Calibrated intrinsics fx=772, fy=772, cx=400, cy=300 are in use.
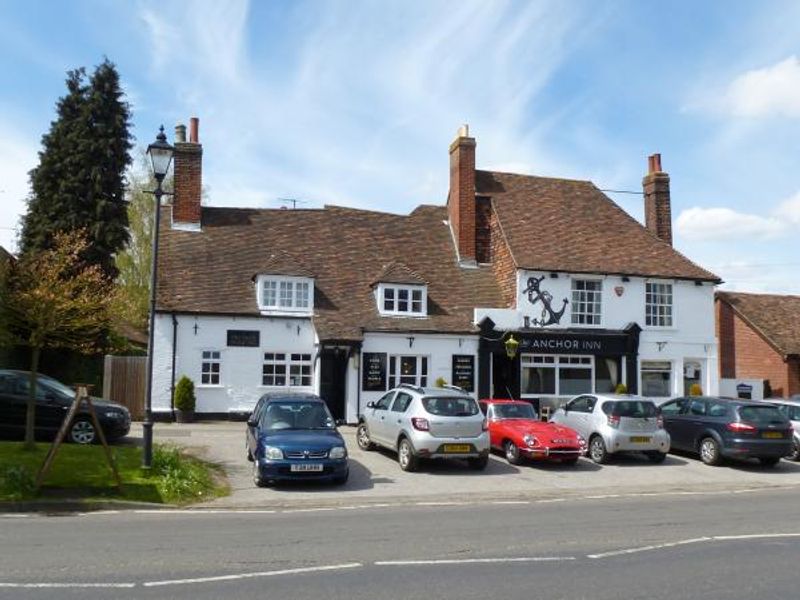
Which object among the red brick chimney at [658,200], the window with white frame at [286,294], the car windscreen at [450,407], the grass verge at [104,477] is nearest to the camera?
the grass verge at [104,477]

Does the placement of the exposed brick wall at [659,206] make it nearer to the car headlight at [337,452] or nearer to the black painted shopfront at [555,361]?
the black painted shopfront at [555,361]

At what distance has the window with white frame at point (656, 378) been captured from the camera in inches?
1149

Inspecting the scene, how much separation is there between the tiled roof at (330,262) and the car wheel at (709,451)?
9532 millimetres

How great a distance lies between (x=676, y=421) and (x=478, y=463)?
635 centimetres

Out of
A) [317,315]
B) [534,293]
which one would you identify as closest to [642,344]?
[534,293]

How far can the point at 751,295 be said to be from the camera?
37062 millimetres

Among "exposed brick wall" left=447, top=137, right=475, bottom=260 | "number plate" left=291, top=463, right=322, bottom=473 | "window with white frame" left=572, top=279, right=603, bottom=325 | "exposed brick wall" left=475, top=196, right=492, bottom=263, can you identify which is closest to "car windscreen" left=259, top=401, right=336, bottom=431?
"number plate" left=291, top=463, right=322, bottom=473

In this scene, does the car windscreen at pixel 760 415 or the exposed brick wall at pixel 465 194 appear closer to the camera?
the car windscreen at pixel 760 415

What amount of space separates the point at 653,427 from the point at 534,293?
32.4 ft

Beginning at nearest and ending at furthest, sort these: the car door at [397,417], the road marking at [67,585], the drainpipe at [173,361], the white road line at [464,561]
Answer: the road marking at [67,585] < the white road line at [464,561] < the car door at [397,417] < the drainpipe at [173,361]

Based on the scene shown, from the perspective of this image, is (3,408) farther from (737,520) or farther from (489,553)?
(737,520)

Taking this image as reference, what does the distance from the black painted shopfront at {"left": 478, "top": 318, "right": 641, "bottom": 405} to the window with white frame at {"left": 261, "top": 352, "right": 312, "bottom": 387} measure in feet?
19.8

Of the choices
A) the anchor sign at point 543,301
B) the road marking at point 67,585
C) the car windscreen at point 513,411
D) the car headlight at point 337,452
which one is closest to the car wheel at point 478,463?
the car windscreen at point 513,411

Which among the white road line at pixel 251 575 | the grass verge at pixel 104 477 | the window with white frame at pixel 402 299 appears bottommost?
the white road line at pixel 251 575
